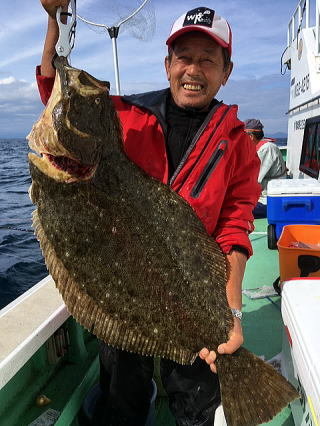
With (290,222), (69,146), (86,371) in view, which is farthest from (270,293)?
(69,146)

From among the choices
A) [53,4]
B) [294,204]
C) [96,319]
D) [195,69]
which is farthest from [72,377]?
[294,204]

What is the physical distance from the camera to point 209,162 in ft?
7.23

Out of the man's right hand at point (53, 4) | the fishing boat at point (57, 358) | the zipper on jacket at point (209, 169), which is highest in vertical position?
the man's right hand at point (53, 4)

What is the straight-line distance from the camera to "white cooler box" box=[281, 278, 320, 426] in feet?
6.01

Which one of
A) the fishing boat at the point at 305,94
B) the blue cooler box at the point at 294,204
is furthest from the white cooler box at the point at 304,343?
the fishing boat at the point at 305,94

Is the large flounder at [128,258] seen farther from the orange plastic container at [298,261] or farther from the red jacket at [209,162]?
the orange plastic container at [298,261]

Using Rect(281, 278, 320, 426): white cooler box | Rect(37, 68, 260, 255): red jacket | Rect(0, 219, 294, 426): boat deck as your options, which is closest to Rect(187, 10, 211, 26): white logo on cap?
Rect(37, 68, 260, 255): red jacket

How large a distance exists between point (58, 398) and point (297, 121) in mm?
9841

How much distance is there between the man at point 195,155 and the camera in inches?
84.4

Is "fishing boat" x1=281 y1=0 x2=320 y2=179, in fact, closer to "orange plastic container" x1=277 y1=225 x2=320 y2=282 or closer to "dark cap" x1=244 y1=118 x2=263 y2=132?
"dark cap" x1=244 y1=118 x2=263 y2=132

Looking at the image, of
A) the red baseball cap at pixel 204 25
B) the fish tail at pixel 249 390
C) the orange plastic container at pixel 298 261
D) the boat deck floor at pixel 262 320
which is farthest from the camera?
the orange plastic container at pixel 298 261

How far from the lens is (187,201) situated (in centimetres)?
210

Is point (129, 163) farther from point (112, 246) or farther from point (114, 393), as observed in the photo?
point (114, 393)

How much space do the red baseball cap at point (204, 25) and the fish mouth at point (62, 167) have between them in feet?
2.84
